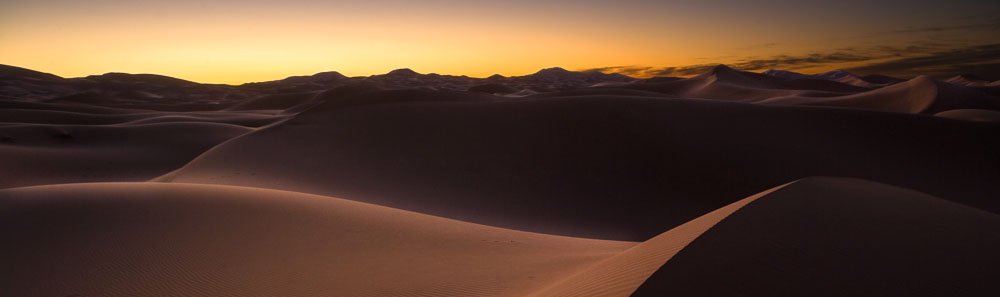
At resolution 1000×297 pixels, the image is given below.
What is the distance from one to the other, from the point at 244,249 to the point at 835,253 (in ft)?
14.0

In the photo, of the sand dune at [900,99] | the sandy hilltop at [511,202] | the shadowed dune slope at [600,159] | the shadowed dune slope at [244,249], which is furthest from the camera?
the sand dune at [900,99]

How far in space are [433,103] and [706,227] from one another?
1515 centimetres

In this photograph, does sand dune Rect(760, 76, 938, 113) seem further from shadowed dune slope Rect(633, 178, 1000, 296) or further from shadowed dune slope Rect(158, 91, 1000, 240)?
shadowed dune slope Rect(633, 178, 1000, 296)

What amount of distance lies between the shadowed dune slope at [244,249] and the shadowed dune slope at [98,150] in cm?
806

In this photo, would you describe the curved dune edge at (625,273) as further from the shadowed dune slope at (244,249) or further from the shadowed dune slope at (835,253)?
the shadowed dune slope at (244,249)

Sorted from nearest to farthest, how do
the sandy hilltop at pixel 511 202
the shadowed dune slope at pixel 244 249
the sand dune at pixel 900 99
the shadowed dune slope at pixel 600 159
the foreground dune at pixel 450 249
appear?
the foreground dune at pixel 450 249, the sandy hilltop at pixel 511 202, the shadowed dune slope at pixel 244 249, the shadowed dune slope at pixel 600 159, the sand dune at pixel 900 99

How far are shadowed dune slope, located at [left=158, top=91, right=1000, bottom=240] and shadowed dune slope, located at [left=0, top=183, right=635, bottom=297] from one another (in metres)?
2.98

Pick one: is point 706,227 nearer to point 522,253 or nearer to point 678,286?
point 678,286

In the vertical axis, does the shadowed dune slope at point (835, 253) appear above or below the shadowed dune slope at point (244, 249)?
above

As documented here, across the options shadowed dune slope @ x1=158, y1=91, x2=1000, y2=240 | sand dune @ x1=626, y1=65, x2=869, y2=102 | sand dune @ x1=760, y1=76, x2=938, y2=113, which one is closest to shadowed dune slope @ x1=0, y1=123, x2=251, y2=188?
shadowed dune slope @ x1=158, y1=91, x2=1000, y2=240

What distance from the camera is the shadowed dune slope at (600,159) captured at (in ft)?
29.8

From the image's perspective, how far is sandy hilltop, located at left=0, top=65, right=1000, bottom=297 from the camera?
8.09 feet

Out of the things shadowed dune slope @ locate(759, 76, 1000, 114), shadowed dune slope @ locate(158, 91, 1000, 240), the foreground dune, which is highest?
the foreground dune

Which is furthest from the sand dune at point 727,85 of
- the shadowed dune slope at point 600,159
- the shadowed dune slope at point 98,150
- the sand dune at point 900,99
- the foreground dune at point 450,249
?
the foreground dune at point 450,249
